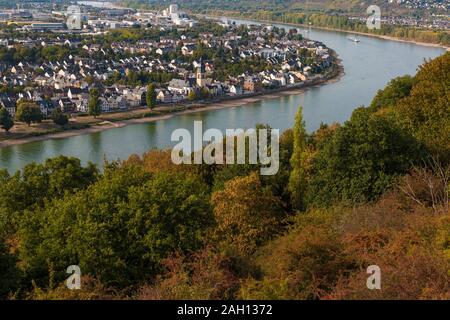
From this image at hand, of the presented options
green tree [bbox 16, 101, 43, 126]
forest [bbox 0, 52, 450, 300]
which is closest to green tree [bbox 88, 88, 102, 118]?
green tree [bbox 16, 101, 43, 126]

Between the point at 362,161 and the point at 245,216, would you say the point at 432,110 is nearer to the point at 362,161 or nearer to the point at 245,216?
the point at 362,161

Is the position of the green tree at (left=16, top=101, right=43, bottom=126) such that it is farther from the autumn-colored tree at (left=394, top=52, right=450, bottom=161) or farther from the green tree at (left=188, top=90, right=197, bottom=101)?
the autumn-colored tree at (left=394, top=52, right=450, bottom=161)

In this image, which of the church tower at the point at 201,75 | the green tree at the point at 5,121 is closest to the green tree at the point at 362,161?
the green tree at the point at 5,121

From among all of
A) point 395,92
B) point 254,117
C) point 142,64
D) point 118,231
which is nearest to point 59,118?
point 254,117

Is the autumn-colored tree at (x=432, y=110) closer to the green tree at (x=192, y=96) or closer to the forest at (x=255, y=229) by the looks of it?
the forest at (x=255, y=229)

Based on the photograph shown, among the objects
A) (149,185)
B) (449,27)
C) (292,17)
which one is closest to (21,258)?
(149,185)

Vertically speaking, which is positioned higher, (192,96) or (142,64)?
(142,64)

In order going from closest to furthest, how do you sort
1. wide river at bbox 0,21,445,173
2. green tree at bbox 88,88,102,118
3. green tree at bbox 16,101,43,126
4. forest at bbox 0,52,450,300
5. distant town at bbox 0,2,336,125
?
1. forest at bbox 0,52,450,300
2. wide river at bbox 0,21,445,173
3. green tree at bbox 16,101,43,126
4. green tree at bbox 88,88,102,118
5. distant town at bbox 0,2,336,125
